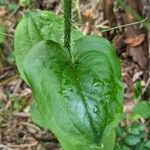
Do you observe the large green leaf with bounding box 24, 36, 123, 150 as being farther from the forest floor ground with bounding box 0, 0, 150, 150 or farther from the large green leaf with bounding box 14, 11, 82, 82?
the forest floor ground with bounding box 0, 0, 150, 150

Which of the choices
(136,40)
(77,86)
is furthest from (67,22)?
(136,40)

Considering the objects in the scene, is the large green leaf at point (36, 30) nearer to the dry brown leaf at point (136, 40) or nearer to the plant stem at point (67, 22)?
the plant stem at point (67, 22)

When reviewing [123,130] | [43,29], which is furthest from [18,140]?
[43,29]

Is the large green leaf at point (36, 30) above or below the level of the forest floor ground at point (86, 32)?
above

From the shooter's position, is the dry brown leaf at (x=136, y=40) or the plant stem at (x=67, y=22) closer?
the plant stem at (x=67, y=22)

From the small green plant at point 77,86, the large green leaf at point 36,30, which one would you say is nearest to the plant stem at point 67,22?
the small green plant at point 77,86

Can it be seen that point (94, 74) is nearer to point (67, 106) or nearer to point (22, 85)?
point (67, 106)

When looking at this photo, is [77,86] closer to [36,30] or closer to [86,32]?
[36,30]
